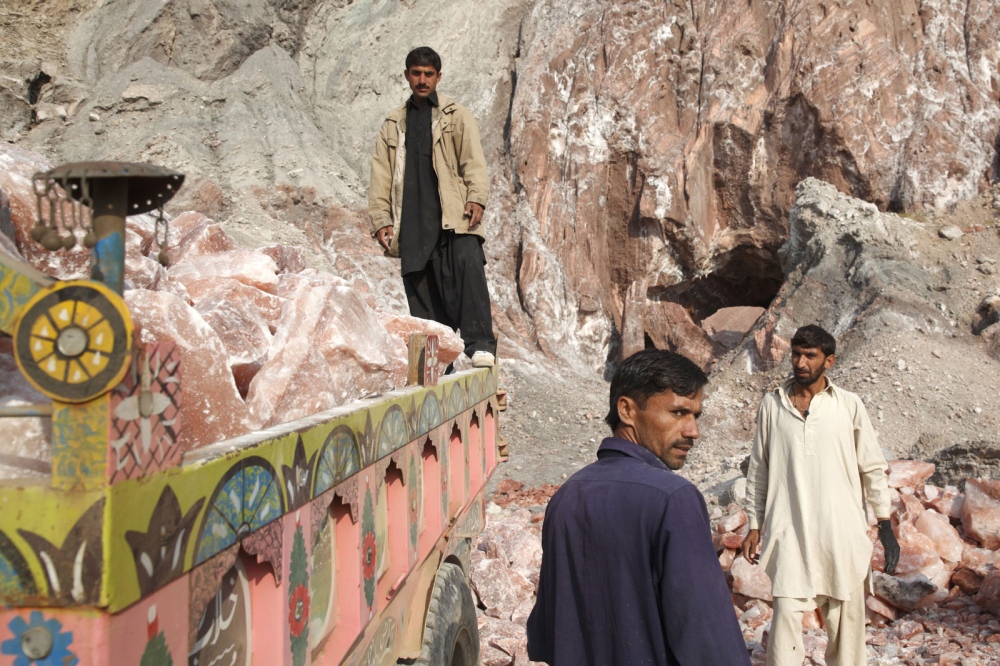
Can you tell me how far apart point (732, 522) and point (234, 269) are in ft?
14.2

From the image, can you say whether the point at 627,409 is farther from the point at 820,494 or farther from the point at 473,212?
the point at 473,212

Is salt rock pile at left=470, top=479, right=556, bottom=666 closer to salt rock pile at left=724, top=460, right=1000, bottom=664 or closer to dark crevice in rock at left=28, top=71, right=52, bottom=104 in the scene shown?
salt rock pile at left=724, top=460, right=1000, bottom=664

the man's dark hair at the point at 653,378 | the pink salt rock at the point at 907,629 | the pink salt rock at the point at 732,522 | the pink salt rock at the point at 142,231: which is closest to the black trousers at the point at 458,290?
the pink salt rock at the point at 142,231

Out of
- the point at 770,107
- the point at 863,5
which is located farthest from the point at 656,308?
the point at 863,5

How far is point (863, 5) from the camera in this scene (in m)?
13.0

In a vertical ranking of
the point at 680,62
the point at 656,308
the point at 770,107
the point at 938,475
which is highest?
the point at 680,62

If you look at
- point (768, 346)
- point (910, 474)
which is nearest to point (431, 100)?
point (910, 474)

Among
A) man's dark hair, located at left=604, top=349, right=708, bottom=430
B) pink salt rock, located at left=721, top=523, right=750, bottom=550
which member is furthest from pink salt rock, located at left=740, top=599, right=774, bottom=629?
man's dark hair, located at left=604, top=349, right=708, bottom=430

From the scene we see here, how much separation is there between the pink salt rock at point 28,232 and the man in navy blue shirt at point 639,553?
4.21 ft

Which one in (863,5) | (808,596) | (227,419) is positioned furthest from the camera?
(863,5)

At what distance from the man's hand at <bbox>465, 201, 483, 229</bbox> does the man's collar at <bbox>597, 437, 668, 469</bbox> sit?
243cm

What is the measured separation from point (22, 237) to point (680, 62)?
1394 centimetres

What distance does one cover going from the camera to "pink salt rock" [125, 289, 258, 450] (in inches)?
63.5

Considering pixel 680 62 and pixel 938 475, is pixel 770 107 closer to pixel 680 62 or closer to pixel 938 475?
pixel 680 62
